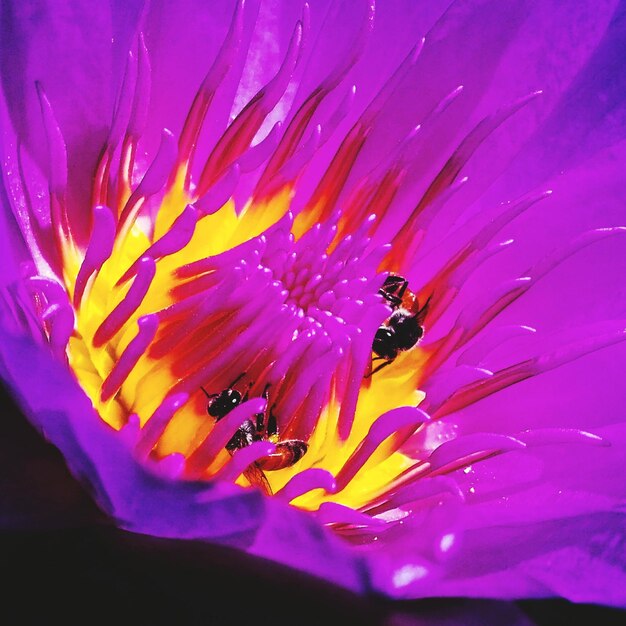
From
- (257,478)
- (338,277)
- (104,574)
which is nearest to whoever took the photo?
(104,574)

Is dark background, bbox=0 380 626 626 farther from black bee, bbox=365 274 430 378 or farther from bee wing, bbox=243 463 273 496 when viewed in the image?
black bee, bbox=365 274 430 378

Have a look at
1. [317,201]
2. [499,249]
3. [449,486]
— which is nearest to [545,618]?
[449,486]

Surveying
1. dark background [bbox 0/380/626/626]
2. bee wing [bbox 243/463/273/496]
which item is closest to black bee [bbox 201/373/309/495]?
bee wing [bbox 243/463/273/496]

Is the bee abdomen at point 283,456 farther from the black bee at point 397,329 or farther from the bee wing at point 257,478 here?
Result: the black bee at point 397,329

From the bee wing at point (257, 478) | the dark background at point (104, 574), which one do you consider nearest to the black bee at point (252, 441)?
the bee wing at point (257, 478)

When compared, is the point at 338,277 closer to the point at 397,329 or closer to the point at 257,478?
the point at 397,329

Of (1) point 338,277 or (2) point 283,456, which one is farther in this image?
(1) point 338,277

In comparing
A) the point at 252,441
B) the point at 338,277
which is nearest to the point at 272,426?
the point at 252,441
